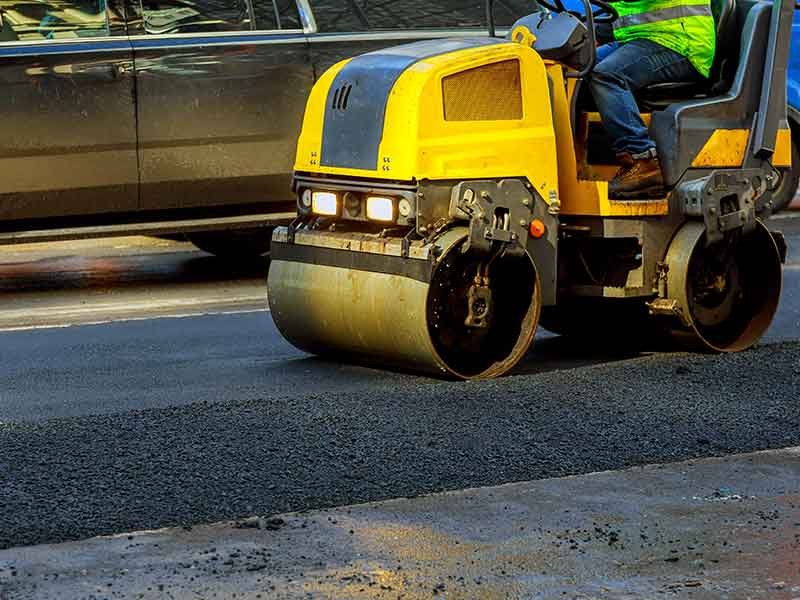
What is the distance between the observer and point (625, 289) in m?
8.46

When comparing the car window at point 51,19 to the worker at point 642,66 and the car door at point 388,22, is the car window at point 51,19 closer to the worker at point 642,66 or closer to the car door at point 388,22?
the car door at point 388,22

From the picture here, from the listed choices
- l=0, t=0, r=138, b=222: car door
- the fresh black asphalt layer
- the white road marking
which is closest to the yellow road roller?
the fresh black asphalt layer

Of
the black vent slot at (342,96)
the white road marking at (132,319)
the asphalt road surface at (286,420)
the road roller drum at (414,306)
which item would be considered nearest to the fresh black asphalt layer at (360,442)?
the asphalt road surface at (286,420)

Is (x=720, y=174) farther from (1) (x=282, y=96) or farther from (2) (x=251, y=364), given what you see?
(1) (x=282, y=96)

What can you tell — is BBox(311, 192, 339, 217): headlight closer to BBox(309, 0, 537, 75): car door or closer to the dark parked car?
the dark parked car

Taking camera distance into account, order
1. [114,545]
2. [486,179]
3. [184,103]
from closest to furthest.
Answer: [114,545], [486,179], [184,103]

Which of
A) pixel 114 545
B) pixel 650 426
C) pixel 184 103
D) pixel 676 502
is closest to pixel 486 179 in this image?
pixel 650 426

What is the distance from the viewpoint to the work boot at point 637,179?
27.5ft

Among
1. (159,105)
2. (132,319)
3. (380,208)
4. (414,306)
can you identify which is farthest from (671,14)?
(159,105)

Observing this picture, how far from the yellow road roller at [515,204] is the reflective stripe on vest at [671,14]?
0.12 m

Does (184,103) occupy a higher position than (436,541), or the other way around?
(184,103)

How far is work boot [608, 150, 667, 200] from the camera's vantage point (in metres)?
8.38

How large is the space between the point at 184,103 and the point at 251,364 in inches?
114

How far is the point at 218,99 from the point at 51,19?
42.2 inches
